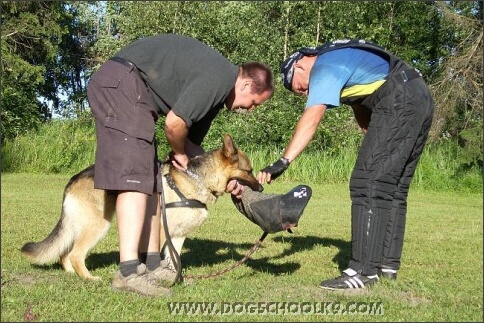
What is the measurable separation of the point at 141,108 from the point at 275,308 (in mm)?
1801

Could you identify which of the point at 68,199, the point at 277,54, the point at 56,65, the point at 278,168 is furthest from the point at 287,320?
the point at 56,65

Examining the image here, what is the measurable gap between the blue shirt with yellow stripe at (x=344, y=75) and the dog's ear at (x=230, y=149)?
1096 mm

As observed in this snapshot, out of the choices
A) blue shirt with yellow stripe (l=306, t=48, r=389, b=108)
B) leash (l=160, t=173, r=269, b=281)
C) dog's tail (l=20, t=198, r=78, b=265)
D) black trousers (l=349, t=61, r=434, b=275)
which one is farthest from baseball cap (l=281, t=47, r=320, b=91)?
dog's tail (l=20, t=198, r=78, b=265)

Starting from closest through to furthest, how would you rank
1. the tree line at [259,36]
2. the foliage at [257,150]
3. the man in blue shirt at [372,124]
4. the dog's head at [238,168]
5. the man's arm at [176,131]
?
the man's arm at [176,131] → the man in blue shirt at [372,124] → the dog's head at [238,168] → the foliage at [257,150] → the tree line at [259,36]

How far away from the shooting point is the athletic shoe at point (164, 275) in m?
4.89

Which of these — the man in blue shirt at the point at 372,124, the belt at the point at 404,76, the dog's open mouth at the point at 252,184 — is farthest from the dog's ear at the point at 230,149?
the belt at the point at 404,76

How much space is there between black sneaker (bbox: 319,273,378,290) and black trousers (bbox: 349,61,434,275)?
61 mm

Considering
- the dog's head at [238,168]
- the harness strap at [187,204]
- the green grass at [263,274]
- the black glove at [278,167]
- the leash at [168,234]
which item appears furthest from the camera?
the dog's head at [238,168]

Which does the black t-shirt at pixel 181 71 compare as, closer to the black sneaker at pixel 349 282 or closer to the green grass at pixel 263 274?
the green grass at pixel 263 274

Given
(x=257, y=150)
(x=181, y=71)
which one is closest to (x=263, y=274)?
(x=181, y=71)

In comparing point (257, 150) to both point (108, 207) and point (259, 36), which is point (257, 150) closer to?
point (259, 36)

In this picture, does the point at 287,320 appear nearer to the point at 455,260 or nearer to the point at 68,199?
the point at 68,199

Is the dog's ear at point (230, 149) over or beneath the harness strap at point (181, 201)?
over

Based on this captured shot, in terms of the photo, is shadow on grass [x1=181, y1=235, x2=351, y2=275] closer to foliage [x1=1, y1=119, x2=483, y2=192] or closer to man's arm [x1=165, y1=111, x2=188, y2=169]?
man's arm [x1=165, y1=111, x2=188, y2=169]
